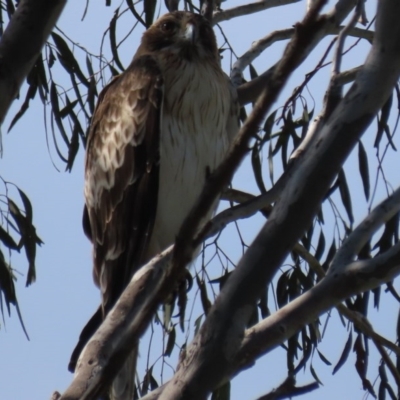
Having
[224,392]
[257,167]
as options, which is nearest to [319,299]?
[257,167]

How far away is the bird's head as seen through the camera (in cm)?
328

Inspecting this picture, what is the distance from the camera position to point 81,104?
349cm

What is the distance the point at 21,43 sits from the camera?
1.78m

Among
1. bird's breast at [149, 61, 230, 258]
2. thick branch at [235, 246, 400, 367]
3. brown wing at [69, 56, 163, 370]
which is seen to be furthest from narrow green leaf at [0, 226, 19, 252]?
thick branch at [235, 246, 400, 367]

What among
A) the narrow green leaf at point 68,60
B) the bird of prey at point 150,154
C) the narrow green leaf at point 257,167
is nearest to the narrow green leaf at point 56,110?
the narrow green leaf at point 68,60

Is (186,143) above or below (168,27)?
below

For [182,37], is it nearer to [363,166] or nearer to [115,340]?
[363,166]

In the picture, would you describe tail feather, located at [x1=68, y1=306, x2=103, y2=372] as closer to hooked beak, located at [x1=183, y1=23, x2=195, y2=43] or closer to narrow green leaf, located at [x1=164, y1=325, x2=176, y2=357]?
narrow green leaf, located at [x1=164, y1=325, x2=176, y2=357]

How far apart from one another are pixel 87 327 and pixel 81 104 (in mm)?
1369

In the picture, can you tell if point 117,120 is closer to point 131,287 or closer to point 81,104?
point 81,104

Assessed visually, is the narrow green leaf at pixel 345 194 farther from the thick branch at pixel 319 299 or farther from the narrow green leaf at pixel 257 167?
the thick branch at pixel 319 299

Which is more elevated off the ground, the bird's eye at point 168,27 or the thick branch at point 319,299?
the bird's eye at point 168,27

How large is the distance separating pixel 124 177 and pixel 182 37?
2.07 ft

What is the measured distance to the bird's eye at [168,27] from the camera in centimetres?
341
